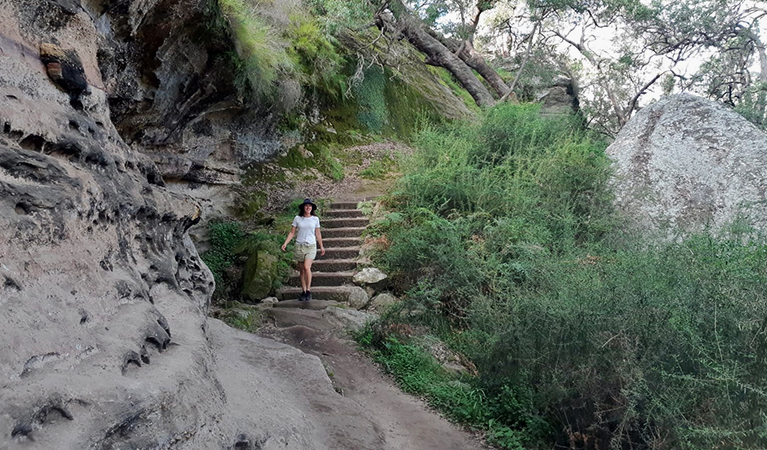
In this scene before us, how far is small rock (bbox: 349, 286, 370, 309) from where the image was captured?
7367mm

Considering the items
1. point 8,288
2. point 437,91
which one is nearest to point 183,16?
point 8,288

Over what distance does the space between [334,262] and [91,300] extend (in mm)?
6145

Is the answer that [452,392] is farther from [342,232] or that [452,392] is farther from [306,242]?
[342,232]

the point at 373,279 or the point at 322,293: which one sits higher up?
the point at 373,279

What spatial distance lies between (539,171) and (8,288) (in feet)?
26.8

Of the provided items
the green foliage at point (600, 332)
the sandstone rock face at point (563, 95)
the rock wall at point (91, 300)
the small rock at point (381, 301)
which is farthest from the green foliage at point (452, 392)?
the sandstone rock face at point (563, 95)

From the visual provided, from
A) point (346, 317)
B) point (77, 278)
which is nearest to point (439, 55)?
point (346, 317)

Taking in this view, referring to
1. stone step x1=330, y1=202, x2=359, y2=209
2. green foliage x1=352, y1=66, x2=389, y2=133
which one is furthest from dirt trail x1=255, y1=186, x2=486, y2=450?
green foliage x1=352, y1=66, x2=389, y2=133

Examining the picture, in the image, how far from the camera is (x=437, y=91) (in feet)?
55.8

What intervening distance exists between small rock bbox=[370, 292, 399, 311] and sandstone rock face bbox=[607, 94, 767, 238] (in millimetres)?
4089

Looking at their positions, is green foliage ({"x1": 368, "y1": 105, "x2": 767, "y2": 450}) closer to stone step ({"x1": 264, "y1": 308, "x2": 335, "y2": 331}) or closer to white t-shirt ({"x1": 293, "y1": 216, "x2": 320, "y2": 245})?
stone step ({"x1": 264, "y1": 308, "x2": 335, "y2": 331})

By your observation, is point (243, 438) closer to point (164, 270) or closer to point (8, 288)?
point (8, 288)

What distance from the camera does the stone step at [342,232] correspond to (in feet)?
31.3

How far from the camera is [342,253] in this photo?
8.95 meters
